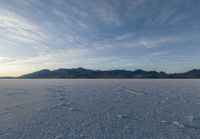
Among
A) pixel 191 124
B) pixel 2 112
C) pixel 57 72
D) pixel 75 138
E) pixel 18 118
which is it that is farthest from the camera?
pixel 57 72

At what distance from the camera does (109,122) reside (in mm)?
5938

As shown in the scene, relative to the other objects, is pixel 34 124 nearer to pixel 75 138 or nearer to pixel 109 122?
pixel 75 138

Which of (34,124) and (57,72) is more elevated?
(57,72)

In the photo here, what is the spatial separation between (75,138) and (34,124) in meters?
2.09

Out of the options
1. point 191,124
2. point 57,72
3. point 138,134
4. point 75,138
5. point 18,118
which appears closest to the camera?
point 75,138

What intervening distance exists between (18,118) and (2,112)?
1481 millimetres

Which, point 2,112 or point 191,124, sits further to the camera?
point 2,112

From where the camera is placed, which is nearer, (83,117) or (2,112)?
(83,117)

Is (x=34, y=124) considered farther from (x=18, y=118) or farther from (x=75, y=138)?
(x=75, y=138)

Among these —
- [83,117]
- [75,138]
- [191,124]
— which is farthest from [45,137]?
[191,124]

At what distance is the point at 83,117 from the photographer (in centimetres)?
661

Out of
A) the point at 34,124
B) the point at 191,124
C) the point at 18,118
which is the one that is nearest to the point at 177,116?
the point at 191,124

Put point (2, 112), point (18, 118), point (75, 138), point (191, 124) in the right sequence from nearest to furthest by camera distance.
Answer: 1. point (75, 138)
2. point (191, 124)
3. point (18, 118)
4. point (2, 112)

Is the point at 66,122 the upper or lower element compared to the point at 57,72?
lower
